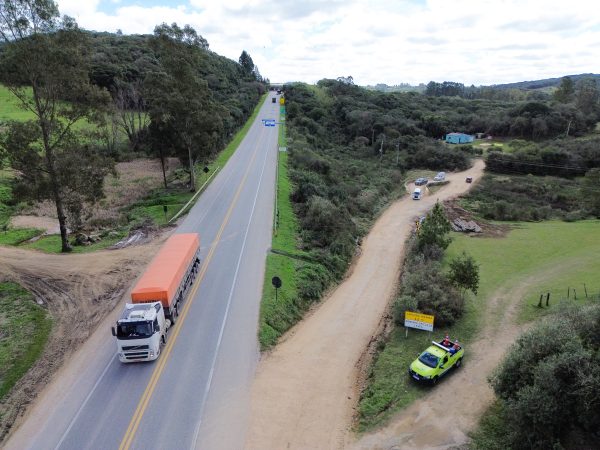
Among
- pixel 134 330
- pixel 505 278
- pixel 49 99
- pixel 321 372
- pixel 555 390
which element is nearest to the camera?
pixel 555 390

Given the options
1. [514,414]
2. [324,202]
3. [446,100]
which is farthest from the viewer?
[446,100]

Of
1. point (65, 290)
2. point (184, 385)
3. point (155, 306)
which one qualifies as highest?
point (155, 306)

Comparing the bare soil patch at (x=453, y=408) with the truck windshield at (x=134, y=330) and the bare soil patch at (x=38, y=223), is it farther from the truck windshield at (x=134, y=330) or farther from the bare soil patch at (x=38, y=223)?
the bare soil patch at (x=38, y=223)

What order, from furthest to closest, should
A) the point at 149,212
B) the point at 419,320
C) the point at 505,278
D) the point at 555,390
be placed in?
the point at 149,212 < the point at 505,278 < the point at 419,320 < the point at 555,390

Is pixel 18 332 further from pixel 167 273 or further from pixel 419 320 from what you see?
pixel 419 320

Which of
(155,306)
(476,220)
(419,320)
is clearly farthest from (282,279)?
(476,220)

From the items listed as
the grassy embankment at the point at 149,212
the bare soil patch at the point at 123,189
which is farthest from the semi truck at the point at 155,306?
the bare soil patch at the point at 123,189

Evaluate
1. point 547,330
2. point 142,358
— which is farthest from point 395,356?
point 142,358

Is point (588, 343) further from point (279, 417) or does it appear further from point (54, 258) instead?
point (54, 258)
